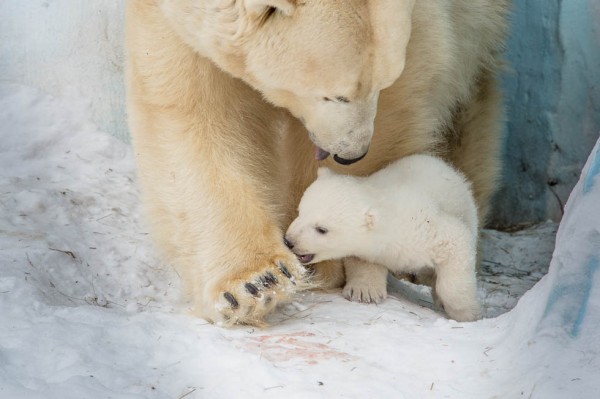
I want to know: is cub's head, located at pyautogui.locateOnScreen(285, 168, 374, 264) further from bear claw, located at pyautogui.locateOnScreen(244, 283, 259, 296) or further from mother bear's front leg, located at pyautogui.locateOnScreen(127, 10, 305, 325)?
bear claw, located at pyautogui.locateOnScreen(244, 283, 259, 296)

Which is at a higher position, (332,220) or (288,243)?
(332,220)

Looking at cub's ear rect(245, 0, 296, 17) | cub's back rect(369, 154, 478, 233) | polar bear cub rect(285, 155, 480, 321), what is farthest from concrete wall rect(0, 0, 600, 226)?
cub's ear rect(245, 0, 296, 17)

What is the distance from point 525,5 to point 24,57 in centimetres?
265

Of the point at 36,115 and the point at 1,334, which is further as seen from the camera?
the point at 36,115

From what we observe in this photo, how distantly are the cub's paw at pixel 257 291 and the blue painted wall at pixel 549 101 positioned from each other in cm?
223

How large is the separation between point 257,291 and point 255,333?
0.63 feet

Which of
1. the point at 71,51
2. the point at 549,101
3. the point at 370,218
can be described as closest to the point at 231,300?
the point at 370,218

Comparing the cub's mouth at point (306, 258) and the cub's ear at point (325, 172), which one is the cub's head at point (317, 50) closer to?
the cub's ear at point (325, 172)

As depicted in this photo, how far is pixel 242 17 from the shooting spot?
9.19 feet

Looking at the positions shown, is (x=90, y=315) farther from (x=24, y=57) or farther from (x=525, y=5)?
(x=525, y=5)

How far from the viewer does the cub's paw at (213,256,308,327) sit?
308 centimetres

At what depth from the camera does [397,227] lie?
3330mm

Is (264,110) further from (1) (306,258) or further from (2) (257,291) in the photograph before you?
(2) (257,291)

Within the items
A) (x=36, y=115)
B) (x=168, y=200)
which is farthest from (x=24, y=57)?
(x=168, y=200)
